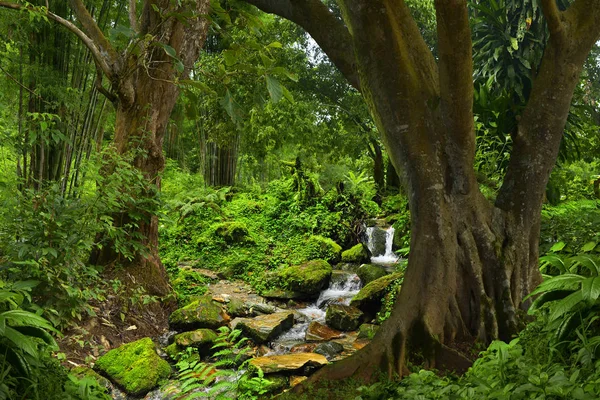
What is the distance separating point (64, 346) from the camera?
4.55 metres

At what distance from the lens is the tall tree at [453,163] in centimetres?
399

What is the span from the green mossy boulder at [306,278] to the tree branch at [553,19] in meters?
4.98

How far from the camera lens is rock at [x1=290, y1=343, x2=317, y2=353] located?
5.71 metres

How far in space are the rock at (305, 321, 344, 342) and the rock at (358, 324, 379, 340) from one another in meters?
0.27

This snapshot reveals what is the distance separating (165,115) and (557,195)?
21.6 ft

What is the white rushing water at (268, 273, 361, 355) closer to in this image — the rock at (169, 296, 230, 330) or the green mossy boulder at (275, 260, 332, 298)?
the green mossy boulder at (275, 260, 332, 298)

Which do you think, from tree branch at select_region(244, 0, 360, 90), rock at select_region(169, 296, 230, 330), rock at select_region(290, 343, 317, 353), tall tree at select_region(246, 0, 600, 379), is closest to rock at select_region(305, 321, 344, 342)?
rock at select_region(290, 343, 317, 353)

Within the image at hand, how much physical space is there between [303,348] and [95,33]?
437 cm

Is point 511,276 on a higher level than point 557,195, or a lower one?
lower

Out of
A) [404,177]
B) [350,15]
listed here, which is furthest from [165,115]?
[404,177]

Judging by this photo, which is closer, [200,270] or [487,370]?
[487,370]

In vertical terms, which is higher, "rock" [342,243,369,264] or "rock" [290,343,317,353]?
"rock" [342,243,369,264]

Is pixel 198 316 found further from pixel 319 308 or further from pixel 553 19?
pixel 553 19

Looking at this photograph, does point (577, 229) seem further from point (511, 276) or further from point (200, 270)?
point (200, 270)
